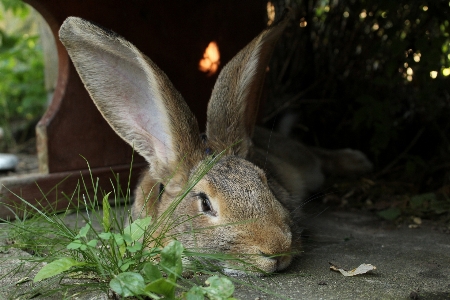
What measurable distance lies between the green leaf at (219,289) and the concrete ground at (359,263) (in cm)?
27

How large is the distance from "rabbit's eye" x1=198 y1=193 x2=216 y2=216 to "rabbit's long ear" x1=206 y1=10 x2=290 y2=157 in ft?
1.85

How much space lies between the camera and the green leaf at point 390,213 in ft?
13.2

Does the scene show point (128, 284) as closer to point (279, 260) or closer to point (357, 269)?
point (279, 260)

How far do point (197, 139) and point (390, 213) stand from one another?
172 centimetres

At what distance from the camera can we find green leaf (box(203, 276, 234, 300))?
209cm

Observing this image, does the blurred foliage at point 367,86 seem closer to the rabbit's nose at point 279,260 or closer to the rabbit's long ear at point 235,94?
the rabbit's long ear at point 235,94

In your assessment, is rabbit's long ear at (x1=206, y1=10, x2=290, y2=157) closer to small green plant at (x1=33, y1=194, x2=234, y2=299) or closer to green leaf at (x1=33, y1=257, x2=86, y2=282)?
small green plant at (x1=33, y1=194, x2=234, y2=299)

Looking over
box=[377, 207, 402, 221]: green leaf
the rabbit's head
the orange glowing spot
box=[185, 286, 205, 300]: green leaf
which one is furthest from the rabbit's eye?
the orange glowing spot

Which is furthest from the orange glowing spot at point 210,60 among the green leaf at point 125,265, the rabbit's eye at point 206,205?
the green leaf at point 125,265

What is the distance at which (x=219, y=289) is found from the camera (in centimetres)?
210

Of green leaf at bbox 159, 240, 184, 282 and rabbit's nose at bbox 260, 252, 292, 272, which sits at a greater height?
green leaf at bbox 159, 240, 184, 282

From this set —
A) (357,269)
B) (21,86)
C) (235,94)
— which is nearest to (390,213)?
(357,269)

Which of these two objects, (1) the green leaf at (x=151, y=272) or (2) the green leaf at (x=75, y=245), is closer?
(1) the green leaf at (x=151, y=272)

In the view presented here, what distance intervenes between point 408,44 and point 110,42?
2.36 m
